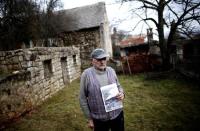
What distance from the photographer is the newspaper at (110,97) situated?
11.4ft

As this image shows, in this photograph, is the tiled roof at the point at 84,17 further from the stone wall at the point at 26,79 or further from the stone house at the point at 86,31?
the stone wall at the point at 26,79

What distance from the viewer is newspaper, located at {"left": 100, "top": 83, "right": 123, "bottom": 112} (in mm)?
3467

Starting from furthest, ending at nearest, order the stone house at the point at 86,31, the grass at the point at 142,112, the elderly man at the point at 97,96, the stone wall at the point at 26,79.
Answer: the stone house at the point at 86,31, the stone wall at the point at 26,79, the grass at the point at 142,112, the elderly man at the point at 97,96

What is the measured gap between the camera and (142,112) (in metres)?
7.40

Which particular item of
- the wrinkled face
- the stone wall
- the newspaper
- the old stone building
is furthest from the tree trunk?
the wrinkled face

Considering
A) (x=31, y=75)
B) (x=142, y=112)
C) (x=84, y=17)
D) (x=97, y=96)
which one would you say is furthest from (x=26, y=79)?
(x=84, y=17)

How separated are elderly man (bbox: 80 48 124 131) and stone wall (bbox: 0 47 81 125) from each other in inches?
176

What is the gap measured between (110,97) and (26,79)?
226 inches

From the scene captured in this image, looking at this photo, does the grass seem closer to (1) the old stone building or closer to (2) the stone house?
(1) the old stone building

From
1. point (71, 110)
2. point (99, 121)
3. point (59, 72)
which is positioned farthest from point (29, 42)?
point (99, 121)

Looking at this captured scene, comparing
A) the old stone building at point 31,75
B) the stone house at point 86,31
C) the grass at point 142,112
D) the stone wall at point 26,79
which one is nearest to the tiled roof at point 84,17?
the stone house at point 86,31

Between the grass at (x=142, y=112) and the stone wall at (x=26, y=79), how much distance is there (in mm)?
416

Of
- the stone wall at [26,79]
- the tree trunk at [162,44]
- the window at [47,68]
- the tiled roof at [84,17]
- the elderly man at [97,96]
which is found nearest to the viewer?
the elderly man at [97,96]

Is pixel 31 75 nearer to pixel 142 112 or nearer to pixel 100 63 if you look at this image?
pixel 142 112
